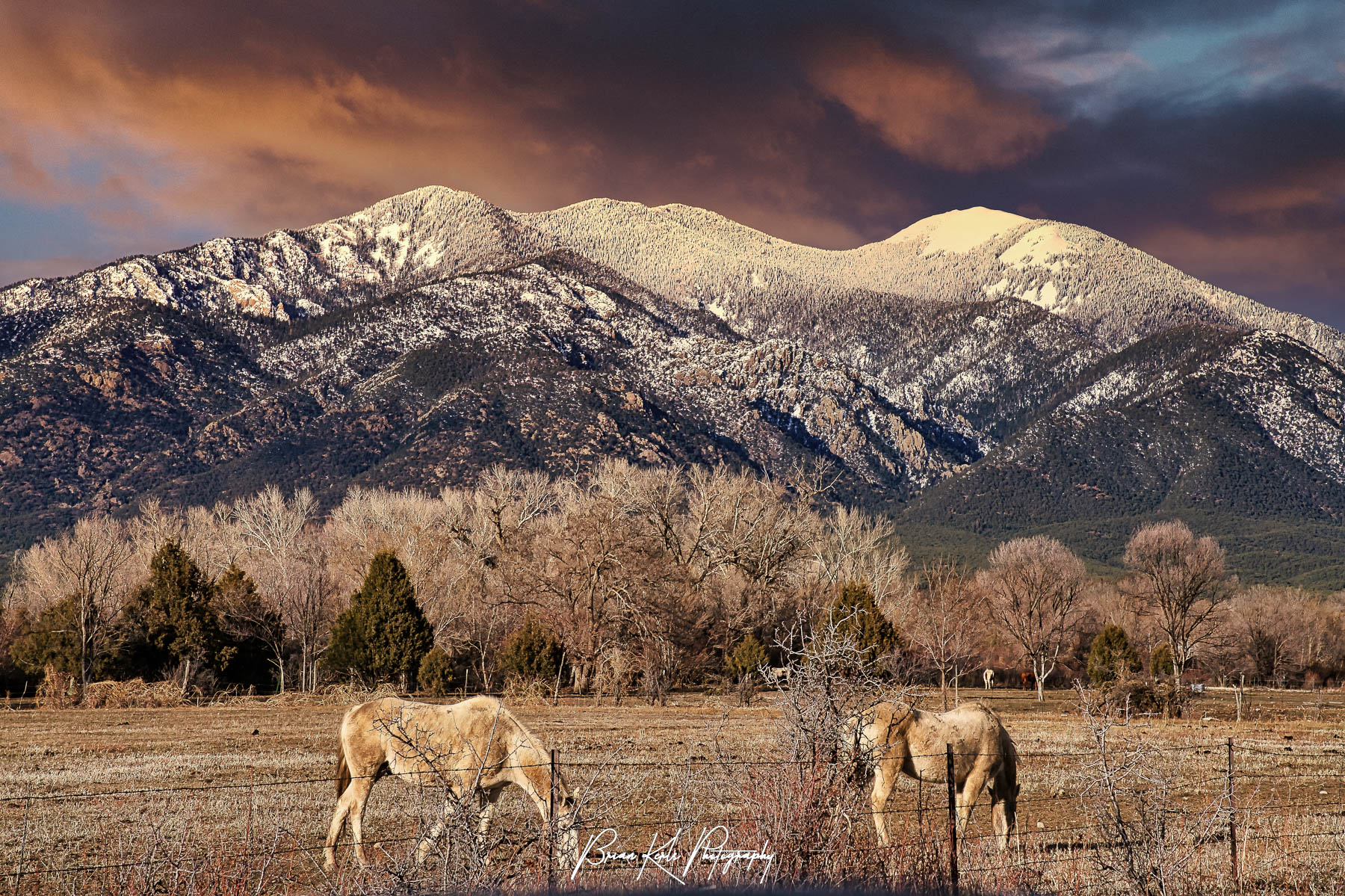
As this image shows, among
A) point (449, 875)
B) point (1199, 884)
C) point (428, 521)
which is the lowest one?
point (1199, 884)

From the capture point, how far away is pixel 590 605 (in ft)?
174

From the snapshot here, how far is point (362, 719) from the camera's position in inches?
514

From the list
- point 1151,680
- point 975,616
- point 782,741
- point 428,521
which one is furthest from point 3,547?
point 782,741

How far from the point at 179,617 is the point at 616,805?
4784 cm

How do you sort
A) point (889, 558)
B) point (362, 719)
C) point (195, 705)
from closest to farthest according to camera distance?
point (362, 719) < point (195, 705) < point (889, 558)

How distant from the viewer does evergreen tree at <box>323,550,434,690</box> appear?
5088 centimetres

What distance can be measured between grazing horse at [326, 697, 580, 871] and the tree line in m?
22.8

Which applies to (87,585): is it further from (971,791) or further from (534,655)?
(971,791)

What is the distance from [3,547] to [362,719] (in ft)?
548

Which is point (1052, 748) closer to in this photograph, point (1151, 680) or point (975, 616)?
point (1151, 680)

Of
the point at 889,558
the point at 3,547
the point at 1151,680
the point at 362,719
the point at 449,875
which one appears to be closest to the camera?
the point at 449,875

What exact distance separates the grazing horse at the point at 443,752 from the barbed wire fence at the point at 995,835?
17.5 inches

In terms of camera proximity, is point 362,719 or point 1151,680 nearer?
point 362,719
